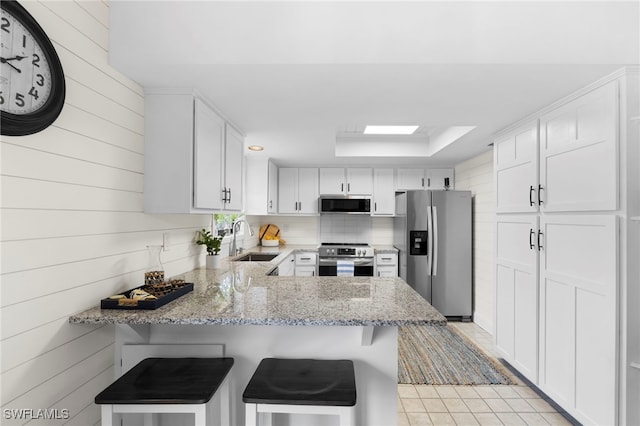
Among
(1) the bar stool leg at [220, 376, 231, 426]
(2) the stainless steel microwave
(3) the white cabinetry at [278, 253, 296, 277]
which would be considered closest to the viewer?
(1) the bar stool leg at [220, 376, 231, 426]

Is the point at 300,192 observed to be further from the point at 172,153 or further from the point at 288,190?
the point at 172,153

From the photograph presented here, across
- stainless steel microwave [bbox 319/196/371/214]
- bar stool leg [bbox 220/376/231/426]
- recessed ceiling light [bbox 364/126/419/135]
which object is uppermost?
recessed ceiling light [bbox 364/126/419/135]

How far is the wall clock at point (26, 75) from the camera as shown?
1.09 metres

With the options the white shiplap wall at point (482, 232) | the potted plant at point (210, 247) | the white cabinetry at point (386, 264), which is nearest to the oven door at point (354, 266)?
the white cabinetry at point (386, 264)

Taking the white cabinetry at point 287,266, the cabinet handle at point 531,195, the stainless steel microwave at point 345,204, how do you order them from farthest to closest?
the stainless steel microwave at point 345,204, the white cabinetry at point 287,266, the cabinet handle at point 531,195

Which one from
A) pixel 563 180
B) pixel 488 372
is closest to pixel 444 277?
pixel 488 372

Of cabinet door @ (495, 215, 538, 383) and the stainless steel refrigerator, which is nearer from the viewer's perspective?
cabinet door @ (495, 215, 538, 383)

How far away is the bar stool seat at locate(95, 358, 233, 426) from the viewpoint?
4.01 feet

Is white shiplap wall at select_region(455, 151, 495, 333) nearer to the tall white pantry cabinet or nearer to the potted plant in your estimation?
the tall white pantry cabinet

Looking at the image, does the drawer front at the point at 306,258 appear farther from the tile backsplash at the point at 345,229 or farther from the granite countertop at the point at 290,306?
the granite countertop at the point at 290,306

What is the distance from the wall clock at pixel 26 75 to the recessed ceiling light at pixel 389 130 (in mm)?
2929

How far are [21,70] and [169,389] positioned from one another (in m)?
1.29

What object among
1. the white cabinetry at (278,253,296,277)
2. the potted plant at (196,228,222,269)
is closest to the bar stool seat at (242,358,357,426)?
the potted plant at (196,228,222,269)

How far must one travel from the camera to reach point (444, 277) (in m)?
4.29
